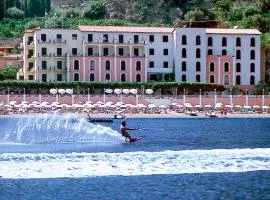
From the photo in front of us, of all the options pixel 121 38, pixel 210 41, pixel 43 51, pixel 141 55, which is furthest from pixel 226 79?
pixel 43 51

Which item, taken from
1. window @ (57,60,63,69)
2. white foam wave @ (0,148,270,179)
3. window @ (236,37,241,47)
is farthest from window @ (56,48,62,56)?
white foam wave @ (0,148,270,179)

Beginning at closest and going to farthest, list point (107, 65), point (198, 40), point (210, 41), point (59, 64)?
point (59, 64), point (107, 65), point (198, 40), point (210, 41)

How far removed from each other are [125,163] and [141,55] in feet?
263

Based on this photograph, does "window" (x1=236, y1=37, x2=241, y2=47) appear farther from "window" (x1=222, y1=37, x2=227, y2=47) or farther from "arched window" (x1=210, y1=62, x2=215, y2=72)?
"arched window" (x1=210, y1=62, x2=215, y2=72)

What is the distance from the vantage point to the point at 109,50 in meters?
117

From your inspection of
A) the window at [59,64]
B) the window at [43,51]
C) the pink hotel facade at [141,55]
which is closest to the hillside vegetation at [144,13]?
the pink hotel facade at [141,55]

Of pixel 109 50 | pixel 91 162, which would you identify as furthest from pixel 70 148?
pixel 109 50

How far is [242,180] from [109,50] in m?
84.8

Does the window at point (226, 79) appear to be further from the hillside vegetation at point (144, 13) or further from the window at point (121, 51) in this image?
the hillside vegetation at point (144, 13)

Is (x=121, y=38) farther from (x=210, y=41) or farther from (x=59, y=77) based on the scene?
(x=210, y=41)

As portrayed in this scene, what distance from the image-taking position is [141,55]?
117m

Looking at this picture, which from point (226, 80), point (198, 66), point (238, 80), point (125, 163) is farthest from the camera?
point (226, 80)

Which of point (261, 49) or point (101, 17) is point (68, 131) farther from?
point (101, 17)

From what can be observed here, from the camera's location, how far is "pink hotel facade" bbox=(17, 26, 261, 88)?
11506cm
